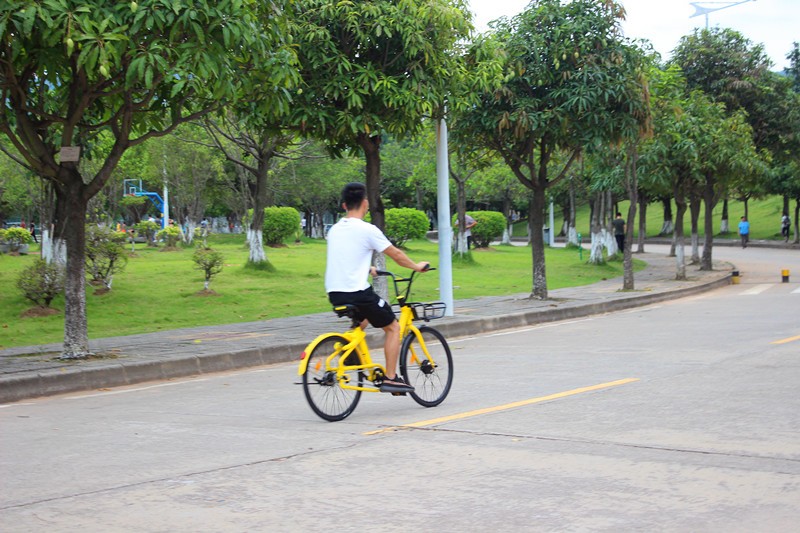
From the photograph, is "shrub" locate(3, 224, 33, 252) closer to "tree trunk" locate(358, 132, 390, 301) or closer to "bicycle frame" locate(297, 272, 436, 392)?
"tree trunk" locate(358, 132, 390, 301)

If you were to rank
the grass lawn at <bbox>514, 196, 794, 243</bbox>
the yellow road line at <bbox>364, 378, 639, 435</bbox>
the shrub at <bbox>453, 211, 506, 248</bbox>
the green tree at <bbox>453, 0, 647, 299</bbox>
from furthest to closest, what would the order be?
the grass lawn at <bbox>514, 196, 794, 243</bbox> < the shrub at <bbox>453, 211, 506, 248</bbox> < the green tree at <bbox>453, 0, 647, 299</bbox> < the yellow road line at <bbox>364, 378, 639, 435</bbox>

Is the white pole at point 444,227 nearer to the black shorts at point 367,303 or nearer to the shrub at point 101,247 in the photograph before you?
the shrub at point 101,247

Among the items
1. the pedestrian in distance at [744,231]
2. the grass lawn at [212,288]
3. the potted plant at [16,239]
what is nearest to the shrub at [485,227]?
the grass lawn at [212,288]

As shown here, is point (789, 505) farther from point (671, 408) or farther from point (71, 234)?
point (71, 234)

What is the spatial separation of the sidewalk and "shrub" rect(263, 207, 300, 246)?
735 inches

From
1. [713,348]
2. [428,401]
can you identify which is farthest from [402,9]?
[428,401]

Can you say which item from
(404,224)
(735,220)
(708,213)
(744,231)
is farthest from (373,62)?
(735,220)

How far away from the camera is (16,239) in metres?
34.6

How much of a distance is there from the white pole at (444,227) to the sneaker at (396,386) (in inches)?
328

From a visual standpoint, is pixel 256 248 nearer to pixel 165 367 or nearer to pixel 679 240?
pixel 679 240

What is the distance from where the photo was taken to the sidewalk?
10274 millimetres

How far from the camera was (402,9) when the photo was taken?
1452 cm

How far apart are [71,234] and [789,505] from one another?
30.4 ft

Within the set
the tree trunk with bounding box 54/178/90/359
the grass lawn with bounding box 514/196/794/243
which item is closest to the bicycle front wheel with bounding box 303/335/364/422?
the tree trunk with bounding box 54/178/90/359
